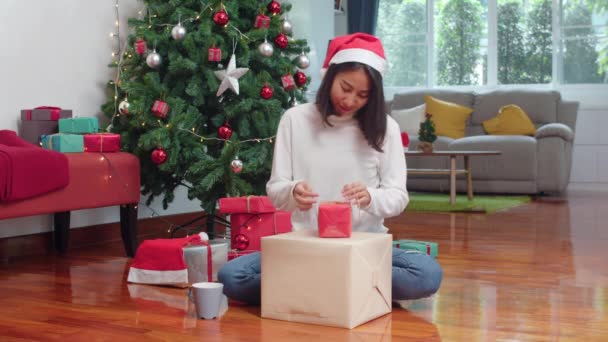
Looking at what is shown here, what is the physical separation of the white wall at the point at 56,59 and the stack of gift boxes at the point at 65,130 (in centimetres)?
12

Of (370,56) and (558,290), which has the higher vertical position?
(370,56)

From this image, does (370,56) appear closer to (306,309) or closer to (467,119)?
(306,309)

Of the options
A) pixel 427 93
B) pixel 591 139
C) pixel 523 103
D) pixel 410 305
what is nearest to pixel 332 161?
pixel 410 305

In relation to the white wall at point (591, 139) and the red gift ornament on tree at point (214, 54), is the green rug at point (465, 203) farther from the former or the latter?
the red gift ornament on tree at point (214, 54)

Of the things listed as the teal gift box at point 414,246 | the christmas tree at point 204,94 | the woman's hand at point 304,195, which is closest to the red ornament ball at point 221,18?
the christmas tree at point 204,94

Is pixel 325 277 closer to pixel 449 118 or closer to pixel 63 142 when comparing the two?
pixel 63 142

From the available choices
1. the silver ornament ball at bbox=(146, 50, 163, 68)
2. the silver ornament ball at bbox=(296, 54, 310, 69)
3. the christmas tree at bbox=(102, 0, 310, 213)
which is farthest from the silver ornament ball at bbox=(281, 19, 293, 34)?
the silver ornament ball at bbox=(146, 50, 163, 68)

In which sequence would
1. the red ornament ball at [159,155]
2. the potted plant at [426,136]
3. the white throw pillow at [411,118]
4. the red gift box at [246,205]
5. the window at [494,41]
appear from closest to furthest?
the red gift box at [246,205], the red ornament ball at [159,155], the potted plant at [426,136], the white throw pillow at [411,118], the window at [494,41]

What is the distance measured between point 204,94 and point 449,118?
3.76m

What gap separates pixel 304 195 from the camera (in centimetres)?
210

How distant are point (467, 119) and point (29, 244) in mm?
4564

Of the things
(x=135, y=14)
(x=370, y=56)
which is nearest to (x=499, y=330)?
(x=370, y=56)

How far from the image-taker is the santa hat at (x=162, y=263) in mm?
2713

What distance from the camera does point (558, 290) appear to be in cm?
257
